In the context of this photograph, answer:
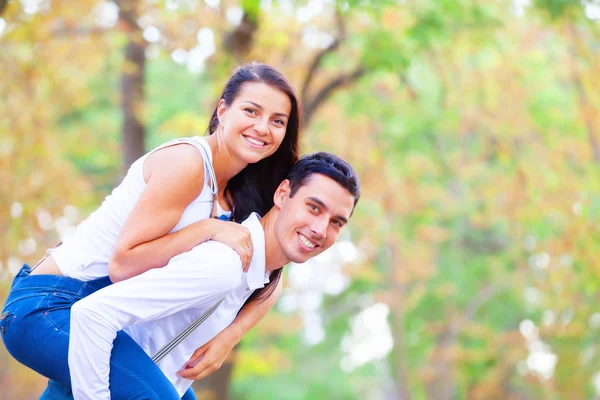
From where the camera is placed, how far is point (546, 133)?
15.1m

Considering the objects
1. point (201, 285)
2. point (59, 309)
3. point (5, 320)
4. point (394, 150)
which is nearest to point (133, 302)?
point (201, 285)

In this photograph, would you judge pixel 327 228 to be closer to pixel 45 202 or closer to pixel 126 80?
pixel 126 80

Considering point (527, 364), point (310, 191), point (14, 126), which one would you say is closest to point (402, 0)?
point (14, 126)

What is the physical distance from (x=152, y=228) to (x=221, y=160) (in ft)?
1.60

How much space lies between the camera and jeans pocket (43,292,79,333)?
3.07 m

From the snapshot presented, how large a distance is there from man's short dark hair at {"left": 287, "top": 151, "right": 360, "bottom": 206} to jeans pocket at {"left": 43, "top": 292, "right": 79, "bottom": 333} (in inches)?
39.7

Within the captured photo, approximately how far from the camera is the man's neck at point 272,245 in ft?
11.3

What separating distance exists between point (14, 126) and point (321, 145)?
549 centimetres

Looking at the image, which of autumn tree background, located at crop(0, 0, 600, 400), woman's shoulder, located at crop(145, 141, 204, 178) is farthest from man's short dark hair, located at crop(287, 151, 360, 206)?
autumn tree background, located at crop(0, 0, 600, 400)

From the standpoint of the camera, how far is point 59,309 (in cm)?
313

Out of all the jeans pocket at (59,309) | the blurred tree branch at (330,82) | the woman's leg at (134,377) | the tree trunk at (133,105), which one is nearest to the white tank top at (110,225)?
the jeans pocket at (59,309)

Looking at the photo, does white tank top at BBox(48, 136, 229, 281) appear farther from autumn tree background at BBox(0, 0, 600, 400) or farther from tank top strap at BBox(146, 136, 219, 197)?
autumn tree background at BBox(0, 0, 600, 400)

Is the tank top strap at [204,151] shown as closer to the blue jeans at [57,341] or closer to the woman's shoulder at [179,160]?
the woman's shoulder at [179,160]

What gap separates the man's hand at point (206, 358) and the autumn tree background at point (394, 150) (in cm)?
328
